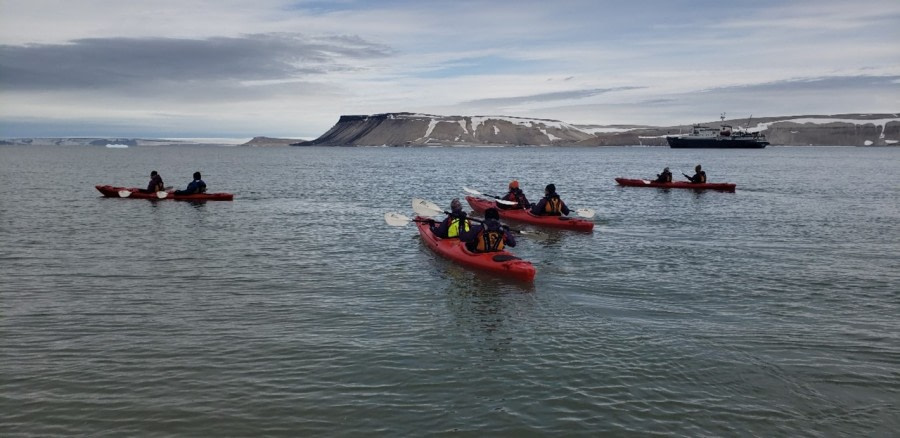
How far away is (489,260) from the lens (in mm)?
17594

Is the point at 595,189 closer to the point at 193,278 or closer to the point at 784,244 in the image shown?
the point at 784,244

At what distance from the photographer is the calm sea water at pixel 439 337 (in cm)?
895

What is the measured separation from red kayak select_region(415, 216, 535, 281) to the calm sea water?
43 centimetres

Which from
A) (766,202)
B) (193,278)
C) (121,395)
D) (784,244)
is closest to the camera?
(121,395)

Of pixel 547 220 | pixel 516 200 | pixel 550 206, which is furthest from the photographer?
pixel 516 200

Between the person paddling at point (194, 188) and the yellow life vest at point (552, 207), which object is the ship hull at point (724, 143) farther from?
the person paddling at point (194, 188)

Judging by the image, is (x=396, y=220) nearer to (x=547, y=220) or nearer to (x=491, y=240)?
(x=547, y=220)

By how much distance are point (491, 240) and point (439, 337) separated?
5959 mm

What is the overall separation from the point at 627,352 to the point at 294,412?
19.7ft

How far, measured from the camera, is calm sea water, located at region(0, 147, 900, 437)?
8.95m

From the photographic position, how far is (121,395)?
9508mm

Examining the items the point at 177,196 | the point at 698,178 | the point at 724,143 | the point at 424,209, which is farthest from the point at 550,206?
the point at 724,143

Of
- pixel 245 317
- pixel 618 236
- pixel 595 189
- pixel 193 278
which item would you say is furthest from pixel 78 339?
pixel 595 189

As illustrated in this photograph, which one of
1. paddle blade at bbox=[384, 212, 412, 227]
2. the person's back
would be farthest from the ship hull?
paddle blade at bbox=[384, 212, 412, 227]
